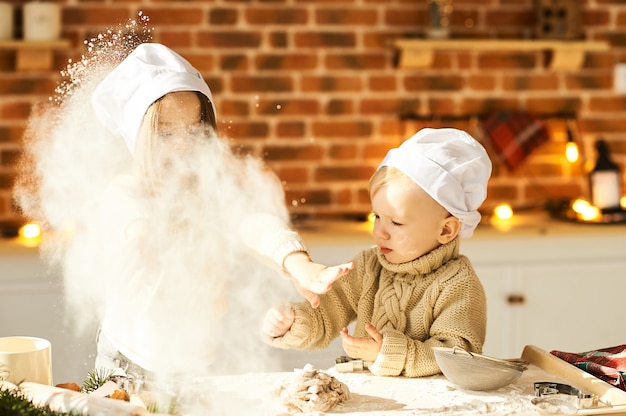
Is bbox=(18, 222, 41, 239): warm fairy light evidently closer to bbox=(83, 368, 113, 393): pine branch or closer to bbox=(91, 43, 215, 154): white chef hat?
bbox=(91, 43, 215, 154): white chef hat

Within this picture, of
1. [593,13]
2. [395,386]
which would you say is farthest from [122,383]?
[593,13]

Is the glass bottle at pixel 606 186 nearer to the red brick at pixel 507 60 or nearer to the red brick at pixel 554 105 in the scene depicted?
the red brick at pixel 554 105

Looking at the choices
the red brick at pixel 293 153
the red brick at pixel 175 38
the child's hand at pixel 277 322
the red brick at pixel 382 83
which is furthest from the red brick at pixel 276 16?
the child's hand at pixel 277 322

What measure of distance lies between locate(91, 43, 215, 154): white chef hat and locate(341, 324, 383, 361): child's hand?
49 centimetres

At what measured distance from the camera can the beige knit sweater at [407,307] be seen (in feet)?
5.67

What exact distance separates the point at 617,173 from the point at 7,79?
224cm

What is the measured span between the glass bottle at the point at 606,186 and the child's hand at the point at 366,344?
2088 mm

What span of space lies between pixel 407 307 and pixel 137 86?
645mm

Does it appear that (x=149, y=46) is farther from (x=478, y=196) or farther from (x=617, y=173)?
(x=617, y=173)

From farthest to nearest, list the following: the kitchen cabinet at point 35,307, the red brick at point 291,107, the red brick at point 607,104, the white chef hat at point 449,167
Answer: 1. the red brick at point 607,104
2. the red brick at point 291,107
3. the kitchen cabinet at point 35,307
4. the white chef hat at point 449,167

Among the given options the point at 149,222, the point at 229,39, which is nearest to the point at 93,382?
the point at 149,222

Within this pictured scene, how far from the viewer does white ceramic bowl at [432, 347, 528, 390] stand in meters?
1.53

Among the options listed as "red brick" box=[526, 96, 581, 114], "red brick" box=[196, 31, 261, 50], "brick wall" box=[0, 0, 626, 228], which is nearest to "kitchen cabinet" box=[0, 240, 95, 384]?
"brick wall" box=[0, 0, 626, 228]

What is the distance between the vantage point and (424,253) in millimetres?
1812
